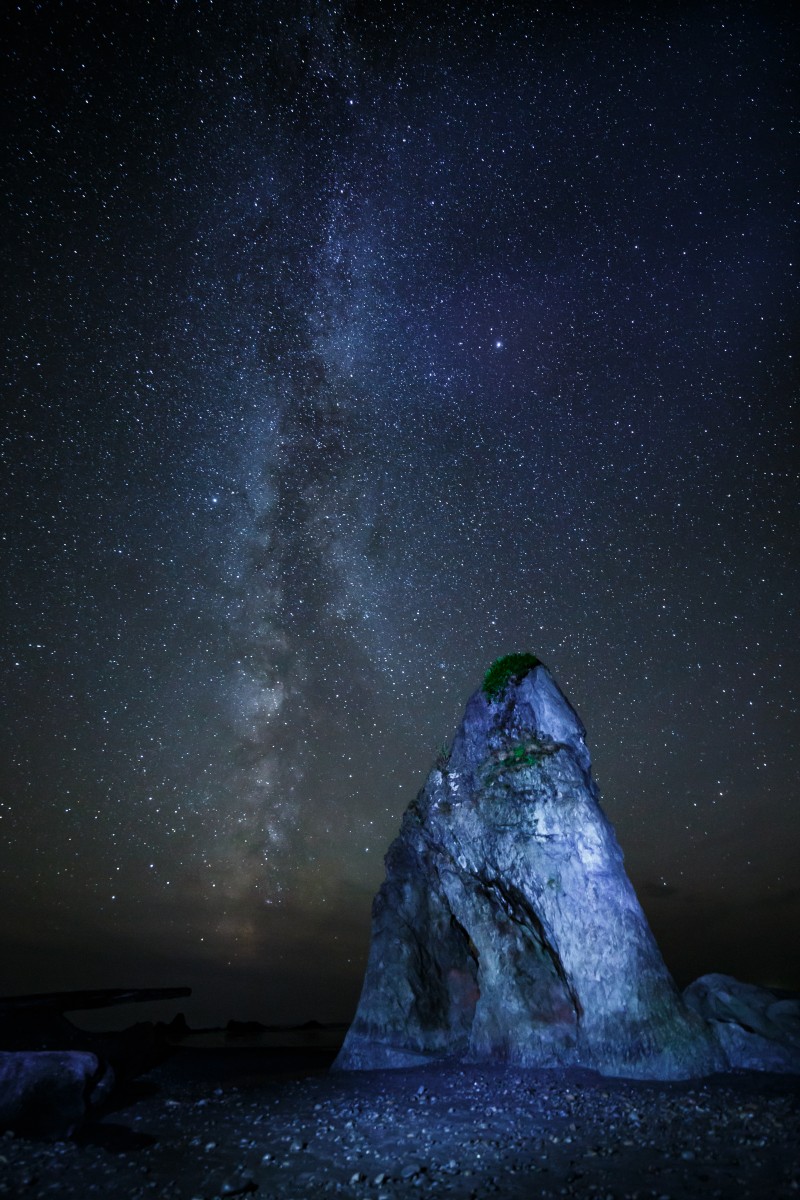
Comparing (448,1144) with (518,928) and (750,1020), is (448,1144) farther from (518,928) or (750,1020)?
(750,1020)

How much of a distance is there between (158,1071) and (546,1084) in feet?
52.7

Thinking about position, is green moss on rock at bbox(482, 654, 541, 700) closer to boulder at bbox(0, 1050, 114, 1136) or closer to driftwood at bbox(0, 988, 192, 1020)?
boulder at bbox(0, 1050, 114, 1136)

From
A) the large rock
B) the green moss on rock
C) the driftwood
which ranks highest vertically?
the green moss on rock

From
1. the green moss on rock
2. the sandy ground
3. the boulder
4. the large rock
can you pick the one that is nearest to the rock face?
the green moss on rock

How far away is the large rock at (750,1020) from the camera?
14828 mm

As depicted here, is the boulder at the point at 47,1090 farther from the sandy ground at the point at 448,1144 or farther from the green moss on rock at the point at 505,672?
the green moss on rock at the point at 505,672

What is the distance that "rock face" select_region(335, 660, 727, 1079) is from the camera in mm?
15602

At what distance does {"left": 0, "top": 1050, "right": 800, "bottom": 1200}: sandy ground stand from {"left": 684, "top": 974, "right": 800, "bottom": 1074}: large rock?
1.02 metres

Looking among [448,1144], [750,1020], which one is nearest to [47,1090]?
[448,1144]

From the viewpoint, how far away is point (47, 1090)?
12828 mm

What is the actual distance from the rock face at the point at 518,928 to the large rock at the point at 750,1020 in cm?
75

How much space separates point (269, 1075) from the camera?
21.8 m

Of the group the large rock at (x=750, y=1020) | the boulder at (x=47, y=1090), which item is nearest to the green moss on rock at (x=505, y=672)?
the large rock at (x=750, y=1020)

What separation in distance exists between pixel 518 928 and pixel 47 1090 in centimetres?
1338
